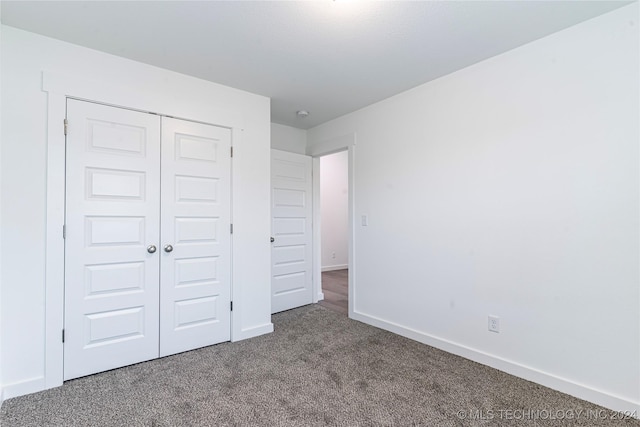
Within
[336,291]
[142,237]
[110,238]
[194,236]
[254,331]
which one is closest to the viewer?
[110,238]

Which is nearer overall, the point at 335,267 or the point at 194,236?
the point at 194,236

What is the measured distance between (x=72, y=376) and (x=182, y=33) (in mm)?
2587

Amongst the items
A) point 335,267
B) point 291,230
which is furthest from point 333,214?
point 291,230

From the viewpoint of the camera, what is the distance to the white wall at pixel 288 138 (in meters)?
4.16

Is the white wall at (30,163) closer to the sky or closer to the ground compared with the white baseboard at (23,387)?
closer to the sky

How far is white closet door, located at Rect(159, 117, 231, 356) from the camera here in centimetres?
269

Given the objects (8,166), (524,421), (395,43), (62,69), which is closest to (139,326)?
(8,166)

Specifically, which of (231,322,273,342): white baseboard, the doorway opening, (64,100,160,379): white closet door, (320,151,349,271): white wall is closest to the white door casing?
(64,100,160,379): white closet door

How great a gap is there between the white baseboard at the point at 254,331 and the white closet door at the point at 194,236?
0.12 m

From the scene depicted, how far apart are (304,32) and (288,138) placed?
219 cm

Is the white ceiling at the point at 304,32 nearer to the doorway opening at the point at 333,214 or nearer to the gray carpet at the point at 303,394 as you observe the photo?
the gray carpet at the point at 303,394

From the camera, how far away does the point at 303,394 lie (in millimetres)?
2070

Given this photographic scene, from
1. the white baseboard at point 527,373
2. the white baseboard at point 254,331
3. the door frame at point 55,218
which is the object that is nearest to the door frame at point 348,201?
the white baseboard at point 527,373

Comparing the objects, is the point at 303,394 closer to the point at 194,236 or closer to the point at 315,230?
the point at 194,236
